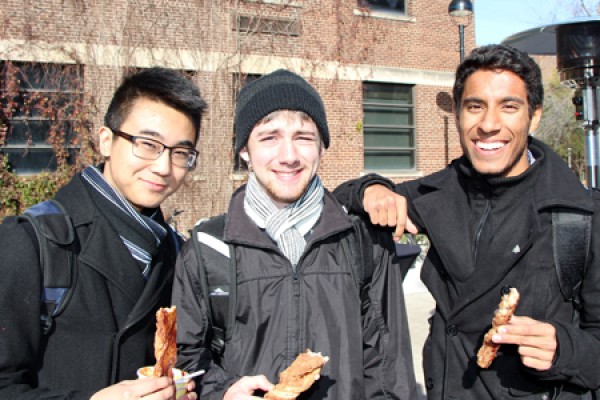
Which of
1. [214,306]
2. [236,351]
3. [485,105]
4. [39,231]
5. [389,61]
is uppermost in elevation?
[389,61]

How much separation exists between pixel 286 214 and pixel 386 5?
13954mm

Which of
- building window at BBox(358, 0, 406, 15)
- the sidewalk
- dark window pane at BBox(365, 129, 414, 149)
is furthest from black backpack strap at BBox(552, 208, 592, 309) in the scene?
building window at BBox(358, 0, 406, 15)

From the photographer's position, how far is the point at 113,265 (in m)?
2.07

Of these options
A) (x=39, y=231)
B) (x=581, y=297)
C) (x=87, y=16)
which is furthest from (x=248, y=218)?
(x=87, y=16)

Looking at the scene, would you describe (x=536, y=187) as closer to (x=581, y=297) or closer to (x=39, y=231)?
(x=581, y=297)

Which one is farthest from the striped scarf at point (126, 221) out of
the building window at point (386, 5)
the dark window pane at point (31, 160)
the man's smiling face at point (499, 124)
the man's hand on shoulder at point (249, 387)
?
the building window at point (386, 5)

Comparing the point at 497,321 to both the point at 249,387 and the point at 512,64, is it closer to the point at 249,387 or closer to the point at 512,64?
the point at 249,387

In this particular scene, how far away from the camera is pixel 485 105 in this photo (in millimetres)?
2285

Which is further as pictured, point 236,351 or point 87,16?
point 87,16

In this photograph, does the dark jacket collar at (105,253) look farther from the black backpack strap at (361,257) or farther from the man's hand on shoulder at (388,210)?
the man's hand on shoulder at (388,210)

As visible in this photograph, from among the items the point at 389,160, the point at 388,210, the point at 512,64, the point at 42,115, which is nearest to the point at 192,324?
the point at 388,210

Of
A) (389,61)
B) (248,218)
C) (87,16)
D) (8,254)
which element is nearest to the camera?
(8,254)

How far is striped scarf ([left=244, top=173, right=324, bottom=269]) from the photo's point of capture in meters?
2.16

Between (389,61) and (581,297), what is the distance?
43.6ft
